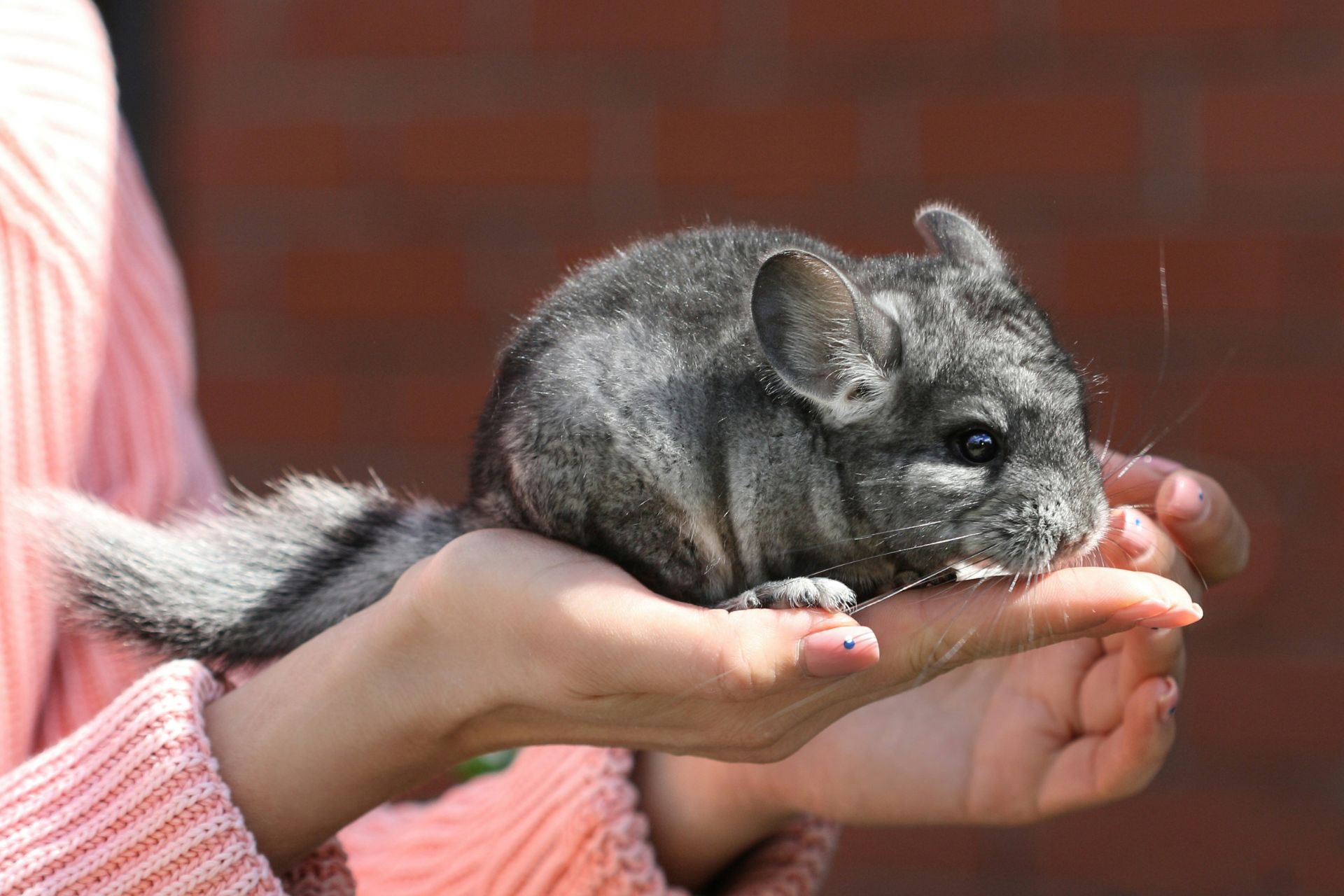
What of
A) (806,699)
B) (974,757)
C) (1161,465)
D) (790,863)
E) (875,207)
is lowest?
(790,863)

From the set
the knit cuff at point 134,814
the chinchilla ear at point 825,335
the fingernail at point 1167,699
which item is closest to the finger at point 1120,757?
the fingernail at point 1167,699

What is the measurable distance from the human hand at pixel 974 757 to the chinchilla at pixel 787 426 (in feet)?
0.79

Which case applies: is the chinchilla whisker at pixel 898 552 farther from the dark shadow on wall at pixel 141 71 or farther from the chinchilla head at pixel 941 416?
the dark shadow on wall at pixel 141 71

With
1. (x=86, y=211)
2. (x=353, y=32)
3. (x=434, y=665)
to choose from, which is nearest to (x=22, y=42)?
(x=86, y=211)

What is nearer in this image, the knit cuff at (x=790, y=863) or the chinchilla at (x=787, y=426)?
the chinchilla at (x=787, y=426)

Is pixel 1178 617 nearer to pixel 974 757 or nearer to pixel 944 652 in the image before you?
pixel 944 652

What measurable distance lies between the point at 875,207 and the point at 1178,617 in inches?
69.8

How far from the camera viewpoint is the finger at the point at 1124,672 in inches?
61.6

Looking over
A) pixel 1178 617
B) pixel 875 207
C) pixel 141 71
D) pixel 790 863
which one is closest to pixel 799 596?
pixel 1178 617

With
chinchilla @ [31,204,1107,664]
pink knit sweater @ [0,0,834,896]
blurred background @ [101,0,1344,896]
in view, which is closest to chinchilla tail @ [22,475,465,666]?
pink knit sweater @ [0,0,834,896]

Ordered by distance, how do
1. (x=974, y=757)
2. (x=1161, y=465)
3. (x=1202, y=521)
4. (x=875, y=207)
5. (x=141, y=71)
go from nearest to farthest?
(x=1202, y=521) → (x=1161, y=465) → (x=974, y=757) → (x=875, y=207) → (x=141, y=71)

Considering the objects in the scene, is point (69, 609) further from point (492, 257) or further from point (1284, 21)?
point (1284, 21)

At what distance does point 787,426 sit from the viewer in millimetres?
1484

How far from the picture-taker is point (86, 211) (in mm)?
1834
